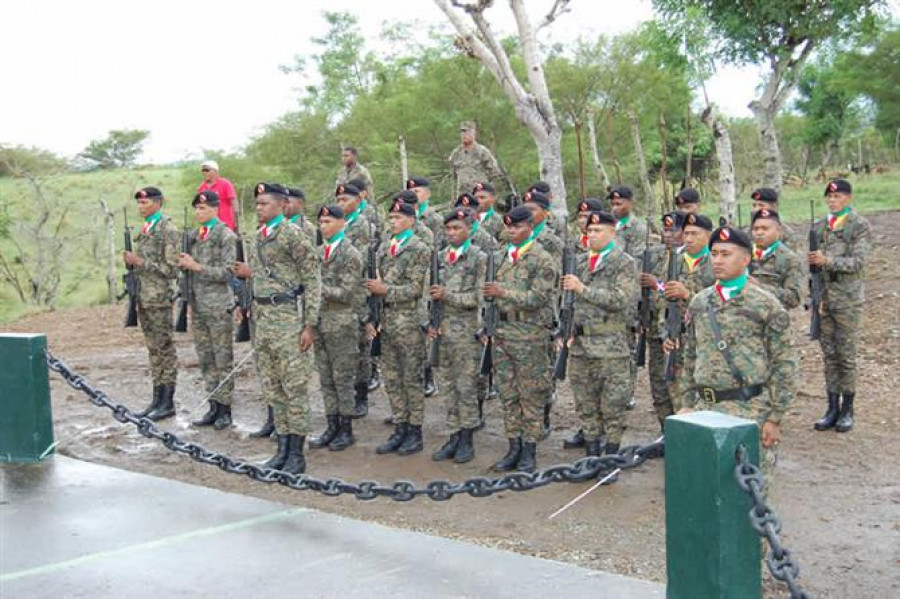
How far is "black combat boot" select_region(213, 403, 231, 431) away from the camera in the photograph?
900 cm

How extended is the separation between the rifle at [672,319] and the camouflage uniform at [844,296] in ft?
6.16

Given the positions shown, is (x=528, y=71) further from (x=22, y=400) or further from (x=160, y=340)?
(x=22, y=400)

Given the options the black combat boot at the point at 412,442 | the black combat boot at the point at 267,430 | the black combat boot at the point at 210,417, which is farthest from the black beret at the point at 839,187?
the black combat boot at the point at 210,417

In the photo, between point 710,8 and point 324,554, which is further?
point 710,8

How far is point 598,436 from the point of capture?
23.3ft

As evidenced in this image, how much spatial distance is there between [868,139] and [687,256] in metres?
34.9

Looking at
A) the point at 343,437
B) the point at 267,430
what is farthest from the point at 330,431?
the point at 267,430

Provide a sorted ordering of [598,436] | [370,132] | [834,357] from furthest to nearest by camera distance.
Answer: [370,132]
[834,357]
[598,436]

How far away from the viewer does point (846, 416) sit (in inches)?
327

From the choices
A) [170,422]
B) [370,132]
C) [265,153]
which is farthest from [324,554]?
[265,153]

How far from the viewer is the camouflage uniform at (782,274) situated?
702 centimetres

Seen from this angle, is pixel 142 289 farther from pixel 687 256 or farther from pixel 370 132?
pixel 370 132

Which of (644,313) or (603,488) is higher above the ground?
(644,313)

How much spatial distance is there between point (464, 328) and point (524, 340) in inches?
24.4
